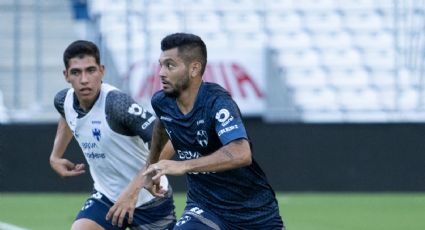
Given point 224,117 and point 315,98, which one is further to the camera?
point 315,98

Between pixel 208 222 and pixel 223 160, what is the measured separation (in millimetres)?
649

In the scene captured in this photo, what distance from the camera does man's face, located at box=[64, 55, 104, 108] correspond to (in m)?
7.99

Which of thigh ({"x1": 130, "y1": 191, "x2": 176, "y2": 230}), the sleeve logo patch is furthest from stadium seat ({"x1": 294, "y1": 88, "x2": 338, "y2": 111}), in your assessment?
the sleeve logo patch

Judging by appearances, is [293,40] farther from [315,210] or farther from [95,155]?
[95,155]

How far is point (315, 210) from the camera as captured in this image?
48.9 ft

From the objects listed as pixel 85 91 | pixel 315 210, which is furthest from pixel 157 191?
pixel 315 210

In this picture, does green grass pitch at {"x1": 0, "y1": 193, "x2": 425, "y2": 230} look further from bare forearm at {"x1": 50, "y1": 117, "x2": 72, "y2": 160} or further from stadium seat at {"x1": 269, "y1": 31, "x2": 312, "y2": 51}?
bare forearm at {"x1": 50, "y1": 117, "x2": 72, "y2": 160}

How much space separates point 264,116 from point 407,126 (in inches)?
87.0

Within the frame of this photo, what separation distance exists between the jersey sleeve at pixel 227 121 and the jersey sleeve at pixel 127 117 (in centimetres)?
102

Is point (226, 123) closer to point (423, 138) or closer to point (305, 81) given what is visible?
point (423, 138)

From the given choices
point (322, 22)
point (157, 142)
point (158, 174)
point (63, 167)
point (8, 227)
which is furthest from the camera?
point (322, 22)

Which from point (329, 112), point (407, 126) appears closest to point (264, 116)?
point (329, 112)

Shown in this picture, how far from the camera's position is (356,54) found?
1869cm

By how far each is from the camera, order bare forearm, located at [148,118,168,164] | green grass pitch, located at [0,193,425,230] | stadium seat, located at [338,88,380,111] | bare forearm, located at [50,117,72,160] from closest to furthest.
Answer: bare forearm, located at [148,118,168,164], bare forearm, located at [50,117,72,160], green grass pitch, located at [0,193,425,230], stadium seat, located at [338,88,380,111]
